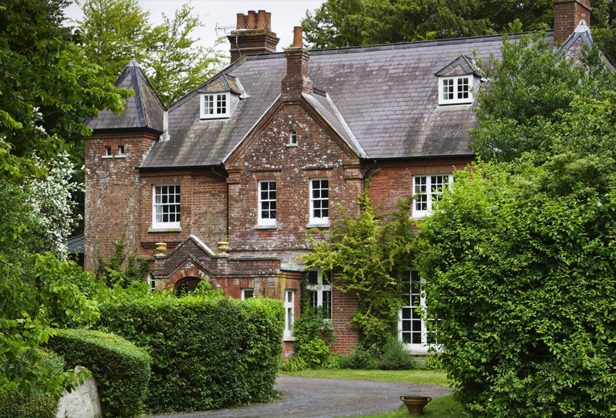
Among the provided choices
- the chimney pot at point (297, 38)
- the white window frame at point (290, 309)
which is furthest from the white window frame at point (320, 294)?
the chimney pot at point (297, 38)

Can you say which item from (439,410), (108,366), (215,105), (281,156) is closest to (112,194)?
(215,105)

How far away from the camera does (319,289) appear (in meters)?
31.1

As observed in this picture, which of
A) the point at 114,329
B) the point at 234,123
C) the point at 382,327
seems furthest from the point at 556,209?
the point at 234,123

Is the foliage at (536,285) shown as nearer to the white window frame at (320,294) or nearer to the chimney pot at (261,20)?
the white window frame at (320,294)

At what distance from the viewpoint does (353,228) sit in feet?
99.2

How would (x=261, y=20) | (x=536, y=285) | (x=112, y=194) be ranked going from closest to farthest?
1. (x=536, y=285)
2. (x=112, y=194)
3. (x=261, y=20)

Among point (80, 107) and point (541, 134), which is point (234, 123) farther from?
point (80, 107)

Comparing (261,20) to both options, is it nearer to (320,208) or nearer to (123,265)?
(320,208)

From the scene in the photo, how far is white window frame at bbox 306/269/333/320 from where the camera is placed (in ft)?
102

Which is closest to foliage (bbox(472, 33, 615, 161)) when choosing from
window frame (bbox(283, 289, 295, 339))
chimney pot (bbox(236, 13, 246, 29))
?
window frame (bbox(283, 289, 295, 339))

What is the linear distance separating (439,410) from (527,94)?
11.7 m

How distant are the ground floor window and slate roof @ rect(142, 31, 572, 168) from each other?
427cm

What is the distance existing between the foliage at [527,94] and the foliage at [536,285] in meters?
9.20

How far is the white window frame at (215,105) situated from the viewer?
34812 millimetres
